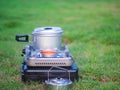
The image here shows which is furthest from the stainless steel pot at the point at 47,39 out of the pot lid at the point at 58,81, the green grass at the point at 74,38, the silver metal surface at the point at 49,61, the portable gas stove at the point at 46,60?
the pot lid at the point at 58,81

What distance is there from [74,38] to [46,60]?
187 inches

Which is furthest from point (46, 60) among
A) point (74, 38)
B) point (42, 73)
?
point (74, 38)

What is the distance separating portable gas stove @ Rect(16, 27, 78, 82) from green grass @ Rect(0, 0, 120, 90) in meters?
0.17

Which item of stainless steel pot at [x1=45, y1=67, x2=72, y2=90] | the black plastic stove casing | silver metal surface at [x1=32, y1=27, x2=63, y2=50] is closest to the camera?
stainless steel pot at [x1=45, y1=67, x2=72, y2=90]

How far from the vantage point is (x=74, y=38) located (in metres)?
10.0

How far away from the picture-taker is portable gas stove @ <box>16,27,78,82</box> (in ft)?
17.4

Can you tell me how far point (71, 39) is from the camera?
9.94 m

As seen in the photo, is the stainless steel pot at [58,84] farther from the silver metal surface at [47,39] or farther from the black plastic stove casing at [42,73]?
the silver metal surface at [47,39]

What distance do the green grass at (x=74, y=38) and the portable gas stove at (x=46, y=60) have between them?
0.17 metres

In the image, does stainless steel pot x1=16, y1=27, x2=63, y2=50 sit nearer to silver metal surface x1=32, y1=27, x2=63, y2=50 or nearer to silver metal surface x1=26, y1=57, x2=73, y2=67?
silver metal surface x1=32, y1=27, x2=63, y2=50

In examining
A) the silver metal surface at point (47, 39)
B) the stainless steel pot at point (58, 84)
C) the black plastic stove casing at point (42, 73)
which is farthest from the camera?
the silver metal surface at point (47, 39)

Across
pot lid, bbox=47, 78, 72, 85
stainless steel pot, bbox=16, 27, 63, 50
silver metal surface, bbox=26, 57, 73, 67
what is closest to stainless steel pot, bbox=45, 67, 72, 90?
pot lid, bbox=47, 78, 72, 85

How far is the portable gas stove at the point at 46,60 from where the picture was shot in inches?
209

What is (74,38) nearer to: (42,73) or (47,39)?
(47,39)
